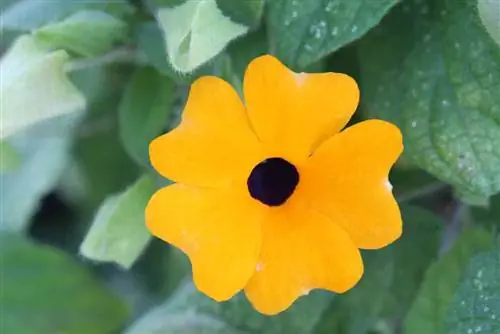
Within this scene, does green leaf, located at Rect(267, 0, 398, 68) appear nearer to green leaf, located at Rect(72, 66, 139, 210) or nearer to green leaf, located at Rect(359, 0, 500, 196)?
green leaf, located at Rect(359, 0, 500, 196)

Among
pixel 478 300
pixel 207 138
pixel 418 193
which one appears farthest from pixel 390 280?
pixel 207 138

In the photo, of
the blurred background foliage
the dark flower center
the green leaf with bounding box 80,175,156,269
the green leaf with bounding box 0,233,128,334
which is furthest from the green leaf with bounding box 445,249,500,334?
the green leaf with bounding box 0,233,128,334

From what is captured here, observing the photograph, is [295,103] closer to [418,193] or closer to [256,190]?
[256,190]

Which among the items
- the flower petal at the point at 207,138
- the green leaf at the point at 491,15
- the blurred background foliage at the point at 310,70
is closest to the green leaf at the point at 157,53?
the blurred background foliage at the point at 310,70

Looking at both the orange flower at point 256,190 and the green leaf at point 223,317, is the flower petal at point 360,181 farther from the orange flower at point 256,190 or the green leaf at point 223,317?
the green leaf at point 223,317

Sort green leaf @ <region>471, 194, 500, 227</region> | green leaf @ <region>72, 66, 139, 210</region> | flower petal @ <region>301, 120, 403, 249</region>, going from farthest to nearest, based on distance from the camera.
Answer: green leaf @ <region>72, 66, 139, 210</region> → green leaf @ <region>471, 194, 500, 227</region> → flower petal @ <region>301, 120, 403, 249</region>
